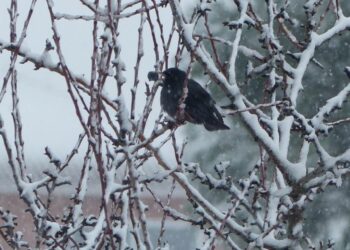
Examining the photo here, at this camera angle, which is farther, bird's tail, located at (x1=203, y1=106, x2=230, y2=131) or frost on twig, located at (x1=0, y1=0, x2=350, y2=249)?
bird's tail, located at (x1=203, y1=106, x2=230, y2=131)

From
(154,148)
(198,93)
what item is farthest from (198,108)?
(154,148)

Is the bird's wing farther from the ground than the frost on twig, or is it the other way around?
the bird's wing

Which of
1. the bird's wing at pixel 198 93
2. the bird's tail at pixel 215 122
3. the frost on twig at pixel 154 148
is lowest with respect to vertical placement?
the frost on twig at pixel 154 148

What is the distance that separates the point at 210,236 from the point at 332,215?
7.55m

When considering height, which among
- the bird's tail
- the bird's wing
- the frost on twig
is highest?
the bird's wing

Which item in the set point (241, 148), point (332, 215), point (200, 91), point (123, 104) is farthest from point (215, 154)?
point (123, 104)

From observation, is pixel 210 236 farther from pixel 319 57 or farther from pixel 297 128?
pixel 319 57

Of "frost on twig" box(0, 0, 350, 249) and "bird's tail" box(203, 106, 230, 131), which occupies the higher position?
"bird's tail" box(203, 106, 230, 131)

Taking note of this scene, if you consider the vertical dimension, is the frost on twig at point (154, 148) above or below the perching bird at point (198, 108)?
below

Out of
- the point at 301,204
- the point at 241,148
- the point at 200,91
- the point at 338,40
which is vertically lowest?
the point at 301,204

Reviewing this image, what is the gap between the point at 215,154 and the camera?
9852 millimetres

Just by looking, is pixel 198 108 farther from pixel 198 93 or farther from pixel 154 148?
pixel 154 148

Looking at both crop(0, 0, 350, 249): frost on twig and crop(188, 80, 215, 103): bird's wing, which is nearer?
crop(0, 0, 350, 249): frost on twig

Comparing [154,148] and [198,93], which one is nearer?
[154,148]
